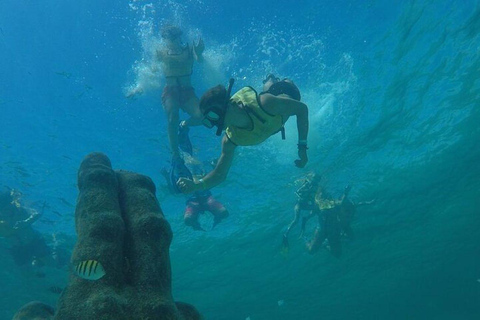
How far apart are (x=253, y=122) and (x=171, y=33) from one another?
5806 mm

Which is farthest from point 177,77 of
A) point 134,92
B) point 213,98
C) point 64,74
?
point 213,98

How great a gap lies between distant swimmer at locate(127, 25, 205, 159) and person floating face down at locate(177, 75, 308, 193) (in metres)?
3.77

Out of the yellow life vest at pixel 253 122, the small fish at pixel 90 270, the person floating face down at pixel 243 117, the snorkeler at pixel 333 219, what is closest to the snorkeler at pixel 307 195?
the snorkeler at pixel 333 219

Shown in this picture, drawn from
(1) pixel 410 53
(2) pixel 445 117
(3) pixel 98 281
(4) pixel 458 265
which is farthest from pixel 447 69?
(4) pixel 458 265

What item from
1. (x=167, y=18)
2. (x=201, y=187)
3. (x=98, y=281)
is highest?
(x=167, y=18)

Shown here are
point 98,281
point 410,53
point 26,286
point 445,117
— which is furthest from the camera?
point 26,286

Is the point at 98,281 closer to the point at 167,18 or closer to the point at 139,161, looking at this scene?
the point at 167,18

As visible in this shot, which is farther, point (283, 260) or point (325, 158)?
point (283, 260)

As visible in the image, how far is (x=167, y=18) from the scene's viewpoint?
10406mm

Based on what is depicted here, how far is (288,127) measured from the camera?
1581 centimetres

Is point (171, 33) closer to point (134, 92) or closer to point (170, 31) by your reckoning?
point (170, 31)

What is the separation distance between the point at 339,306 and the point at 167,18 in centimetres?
5104

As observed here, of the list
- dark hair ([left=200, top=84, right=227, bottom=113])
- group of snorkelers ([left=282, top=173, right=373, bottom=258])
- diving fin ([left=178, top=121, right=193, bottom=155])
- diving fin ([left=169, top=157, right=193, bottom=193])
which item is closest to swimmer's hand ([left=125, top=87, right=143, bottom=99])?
diving fin ([left=178, top=121, right=193, bottom=155])

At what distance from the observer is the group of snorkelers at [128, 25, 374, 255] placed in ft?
20.0
